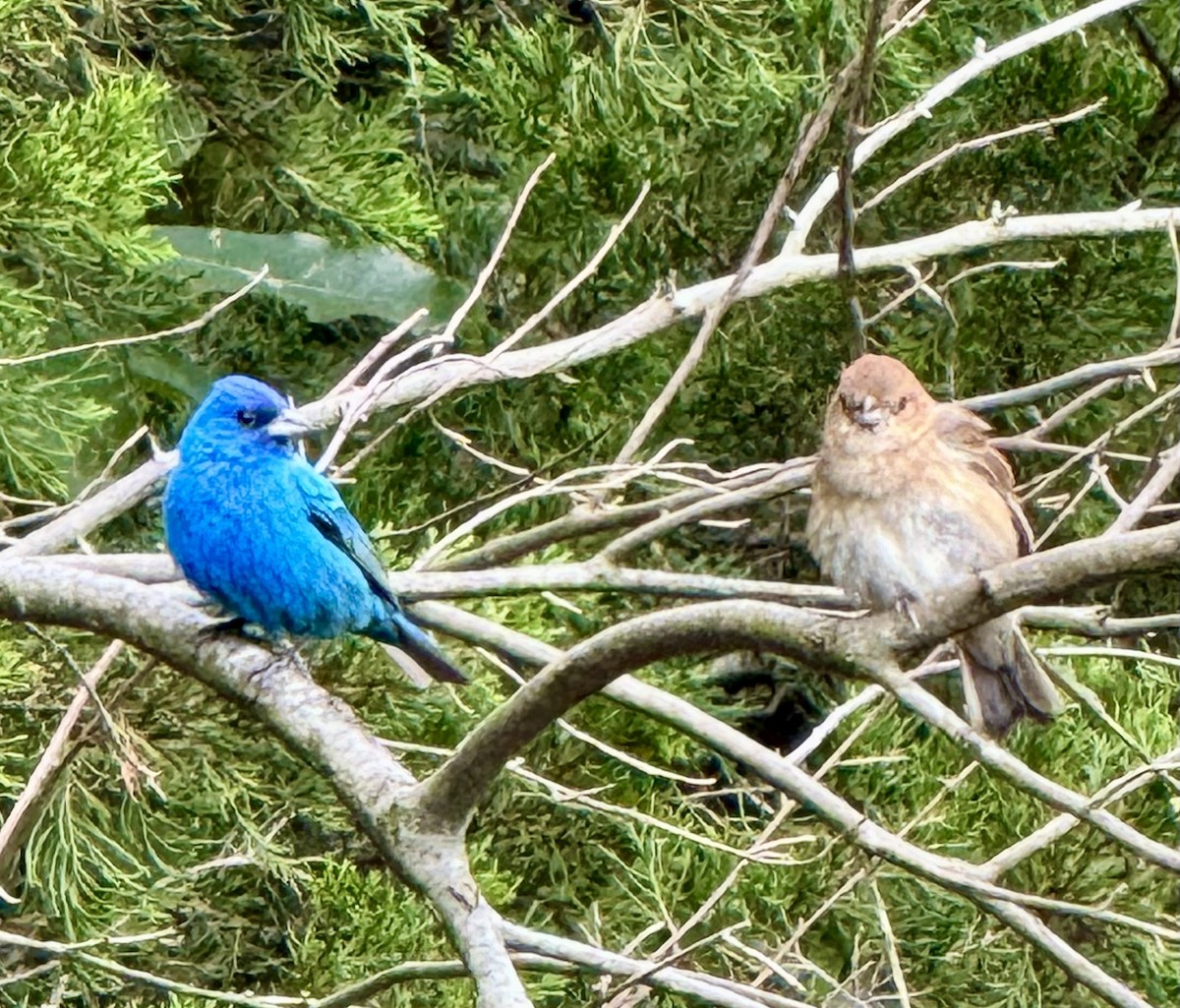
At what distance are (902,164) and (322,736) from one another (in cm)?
298

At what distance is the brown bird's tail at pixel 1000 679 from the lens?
312 cm

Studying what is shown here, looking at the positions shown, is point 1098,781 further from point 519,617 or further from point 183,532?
point 183,532

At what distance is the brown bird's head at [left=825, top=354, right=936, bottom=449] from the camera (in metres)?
3.11

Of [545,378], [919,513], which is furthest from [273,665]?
[545,378]

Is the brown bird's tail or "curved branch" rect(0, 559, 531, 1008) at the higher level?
"curved branch" rect(0, 559, 531, 1008)

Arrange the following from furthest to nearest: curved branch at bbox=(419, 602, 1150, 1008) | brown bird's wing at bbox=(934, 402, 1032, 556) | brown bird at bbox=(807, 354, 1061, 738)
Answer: brown bird's wing at bbox=(934, 402, 1032, 556)
brown bird at bbox=(807, 354, 1061, 738)
curved branch at bbox=(419, 602, 1150, 1008)

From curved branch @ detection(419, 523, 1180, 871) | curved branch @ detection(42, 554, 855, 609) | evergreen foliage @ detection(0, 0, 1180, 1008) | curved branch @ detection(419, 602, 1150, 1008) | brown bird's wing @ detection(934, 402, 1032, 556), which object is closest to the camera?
curved branch @ detection(419, 523, 1180, 871)

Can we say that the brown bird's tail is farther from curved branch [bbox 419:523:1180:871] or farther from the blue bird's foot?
the blue bird's foot

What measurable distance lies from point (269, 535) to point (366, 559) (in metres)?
0.16

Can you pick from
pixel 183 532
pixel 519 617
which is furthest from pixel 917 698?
pixel 519 617

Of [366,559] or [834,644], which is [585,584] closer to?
[366,559]

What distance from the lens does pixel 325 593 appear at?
127 inches

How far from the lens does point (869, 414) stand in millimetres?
3109

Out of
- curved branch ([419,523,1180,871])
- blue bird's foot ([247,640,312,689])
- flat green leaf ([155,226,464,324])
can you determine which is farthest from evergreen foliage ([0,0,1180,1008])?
curved branch ([419,523,1180,871])
